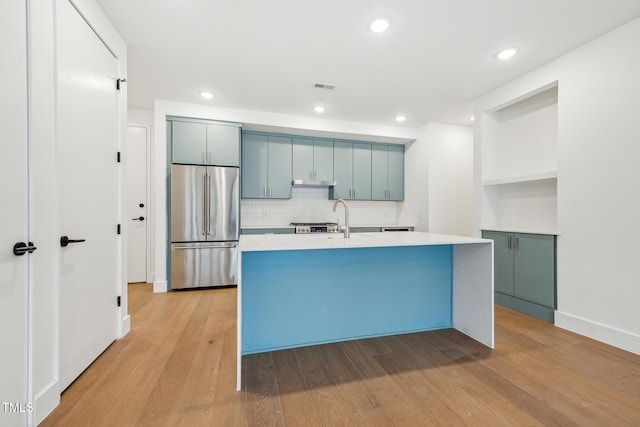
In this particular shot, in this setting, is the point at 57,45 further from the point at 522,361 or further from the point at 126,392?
the point at 522,361

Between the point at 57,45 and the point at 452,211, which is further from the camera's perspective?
the point at 452,211

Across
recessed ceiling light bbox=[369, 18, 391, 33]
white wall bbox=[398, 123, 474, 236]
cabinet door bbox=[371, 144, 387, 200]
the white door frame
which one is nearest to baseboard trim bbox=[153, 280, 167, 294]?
the white door frame

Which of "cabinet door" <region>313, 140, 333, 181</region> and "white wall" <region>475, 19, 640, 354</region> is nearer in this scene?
"white wall" <region>475, 19, 640, 354</region>

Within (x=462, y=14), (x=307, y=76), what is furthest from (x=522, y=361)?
(x=307, y=76)

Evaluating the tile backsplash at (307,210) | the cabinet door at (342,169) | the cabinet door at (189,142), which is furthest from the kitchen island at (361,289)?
the cabinet door at (342,169)

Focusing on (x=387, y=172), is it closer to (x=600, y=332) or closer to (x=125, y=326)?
(x=600, y=332)

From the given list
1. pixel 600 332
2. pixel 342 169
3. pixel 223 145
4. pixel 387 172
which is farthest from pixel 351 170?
pixel 600 332

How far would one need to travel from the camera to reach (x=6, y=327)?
116 cm

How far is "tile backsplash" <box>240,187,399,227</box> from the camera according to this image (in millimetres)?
4703

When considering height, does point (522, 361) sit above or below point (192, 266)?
below

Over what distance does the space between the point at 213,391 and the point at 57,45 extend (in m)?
2.25

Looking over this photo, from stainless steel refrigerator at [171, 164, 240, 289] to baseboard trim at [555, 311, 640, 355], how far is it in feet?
12.1

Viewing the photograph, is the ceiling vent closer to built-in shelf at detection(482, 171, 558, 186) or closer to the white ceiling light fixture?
the white ceiling light fixture

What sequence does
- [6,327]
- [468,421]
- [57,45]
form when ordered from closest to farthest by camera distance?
[6,327]
[468,421]
[57,45]
